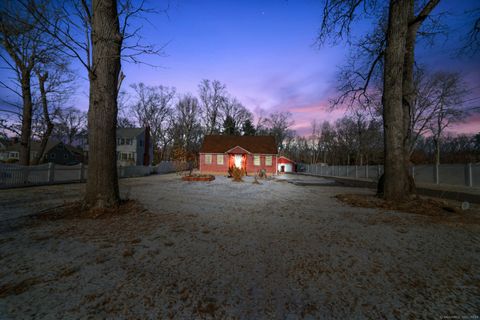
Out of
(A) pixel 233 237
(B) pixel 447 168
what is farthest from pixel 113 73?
(B) pixel 447 168

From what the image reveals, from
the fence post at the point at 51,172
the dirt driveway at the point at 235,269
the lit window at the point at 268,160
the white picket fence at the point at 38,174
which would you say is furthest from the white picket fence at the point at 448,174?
the fence post at the point at 51,172

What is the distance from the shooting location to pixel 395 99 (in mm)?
6480

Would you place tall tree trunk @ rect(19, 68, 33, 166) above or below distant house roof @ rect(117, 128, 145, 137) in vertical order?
below

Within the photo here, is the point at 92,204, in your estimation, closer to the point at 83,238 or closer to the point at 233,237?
the point at 83,238

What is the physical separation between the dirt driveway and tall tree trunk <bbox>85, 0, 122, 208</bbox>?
0.86 meters

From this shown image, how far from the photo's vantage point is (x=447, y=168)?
16016 mm

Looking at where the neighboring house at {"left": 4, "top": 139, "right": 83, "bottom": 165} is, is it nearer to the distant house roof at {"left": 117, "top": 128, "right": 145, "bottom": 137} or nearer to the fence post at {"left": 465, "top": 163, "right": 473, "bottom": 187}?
the distant house roof at {"left": 117, "top": 128, "right": 145, "bottom": 137}

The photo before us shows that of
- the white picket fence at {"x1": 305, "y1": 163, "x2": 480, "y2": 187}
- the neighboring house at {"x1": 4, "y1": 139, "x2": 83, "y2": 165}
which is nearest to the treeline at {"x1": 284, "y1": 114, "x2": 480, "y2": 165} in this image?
the white picket fence at {"x1": 305, "y1": 163, "x2": 480, "y2": 187}

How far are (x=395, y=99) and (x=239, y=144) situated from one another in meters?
22.3

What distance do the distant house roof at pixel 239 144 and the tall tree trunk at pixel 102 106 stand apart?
72.9 feet

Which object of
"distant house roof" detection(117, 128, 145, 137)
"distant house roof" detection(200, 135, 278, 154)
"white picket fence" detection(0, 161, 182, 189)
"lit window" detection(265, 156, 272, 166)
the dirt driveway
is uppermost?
"distant house roof" detection(117, 128, 145, 137)

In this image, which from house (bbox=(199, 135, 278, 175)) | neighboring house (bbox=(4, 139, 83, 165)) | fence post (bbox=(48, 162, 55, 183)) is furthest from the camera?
neighboring house (bbox=(4, 139, 83, 165))

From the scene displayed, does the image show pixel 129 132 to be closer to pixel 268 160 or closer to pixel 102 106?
pixel 268 160

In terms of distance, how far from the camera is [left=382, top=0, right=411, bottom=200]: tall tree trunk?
6.35m
